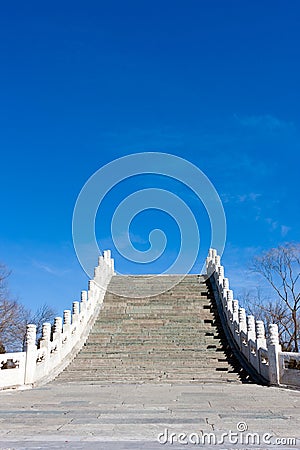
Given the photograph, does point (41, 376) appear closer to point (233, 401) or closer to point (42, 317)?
point (233, 401)

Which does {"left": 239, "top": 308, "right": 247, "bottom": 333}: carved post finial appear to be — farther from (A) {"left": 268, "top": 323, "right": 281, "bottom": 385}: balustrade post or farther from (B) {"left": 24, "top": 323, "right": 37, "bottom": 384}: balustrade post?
(B) {"left": 24, "top": 323, "right": 37, "bottom": 384}: balustrade post

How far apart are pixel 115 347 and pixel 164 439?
372 inches

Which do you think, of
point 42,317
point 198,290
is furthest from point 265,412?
point 42,317

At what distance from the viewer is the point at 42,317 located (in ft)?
116

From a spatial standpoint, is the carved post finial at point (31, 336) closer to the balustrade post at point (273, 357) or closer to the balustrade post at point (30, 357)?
the balustrade post at point (30, 357)

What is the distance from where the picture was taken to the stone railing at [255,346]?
32.8 feet

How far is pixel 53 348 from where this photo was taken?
12.5 metres

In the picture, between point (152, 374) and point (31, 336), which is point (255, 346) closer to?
point (152, 374)

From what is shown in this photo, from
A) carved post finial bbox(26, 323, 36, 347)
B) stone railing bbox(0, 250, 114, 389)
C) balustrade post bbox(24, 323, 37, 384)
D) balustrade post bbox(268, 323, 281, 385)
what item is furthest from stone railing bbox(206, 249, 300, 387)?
carved post finial bbox(26, 323, 36, 347)

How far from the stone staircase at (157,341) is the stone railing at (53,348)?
10.4 inches

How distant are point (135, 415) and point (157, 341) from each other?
26.7 ft

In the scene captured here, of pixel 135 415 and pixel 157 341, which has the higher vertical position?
pixel 157 341

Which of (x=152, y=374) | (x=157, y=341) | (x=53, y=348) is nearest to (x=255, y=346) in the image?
(x=152, y=374)

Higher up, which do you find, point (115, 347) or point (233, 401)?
point (115, 347)
